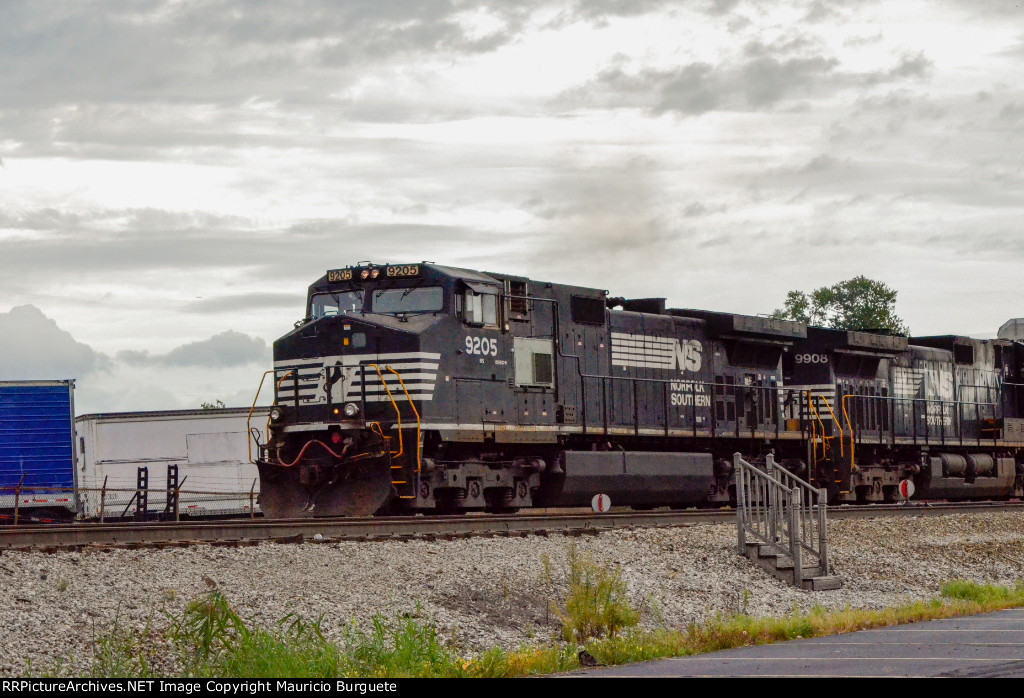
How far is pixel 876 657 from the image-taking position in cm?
843

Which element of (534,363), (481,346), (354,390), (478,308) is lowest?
(354,390)

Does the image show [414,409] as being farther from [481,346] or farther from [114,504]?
[114,504]

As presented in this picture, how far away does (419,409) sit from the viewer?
55.6 ft

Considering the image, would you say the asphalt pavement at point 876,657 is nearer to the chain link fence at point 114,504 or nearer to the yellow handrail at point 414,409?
the yellow handrail at point 414,409

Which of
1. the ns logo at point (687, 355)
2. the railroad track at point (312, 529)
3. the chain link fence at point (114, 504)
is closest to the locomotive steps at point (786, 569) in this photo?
the railroad track at point (312, 529)

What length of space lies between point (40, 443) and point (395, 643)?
1969 centimetres

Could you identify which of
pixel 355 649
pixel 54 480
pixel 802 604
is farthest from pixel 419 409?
pixel 54 480

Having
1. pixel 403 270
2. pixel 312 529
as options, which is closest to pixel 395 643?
pixel 312 529

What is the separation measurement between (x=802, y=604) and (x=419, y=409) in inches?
241

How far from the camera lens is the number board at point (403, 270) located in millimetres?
17859

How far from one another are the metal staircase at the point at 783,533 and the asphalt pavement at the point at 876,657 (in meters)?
3.38

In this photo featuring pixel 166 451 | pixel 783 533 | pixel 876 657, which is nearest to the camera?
pixel 876 657

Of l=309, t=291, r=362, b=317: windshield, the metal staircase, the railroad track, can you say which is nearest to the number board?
l=309, t=291, r=362, b=317: windshield
